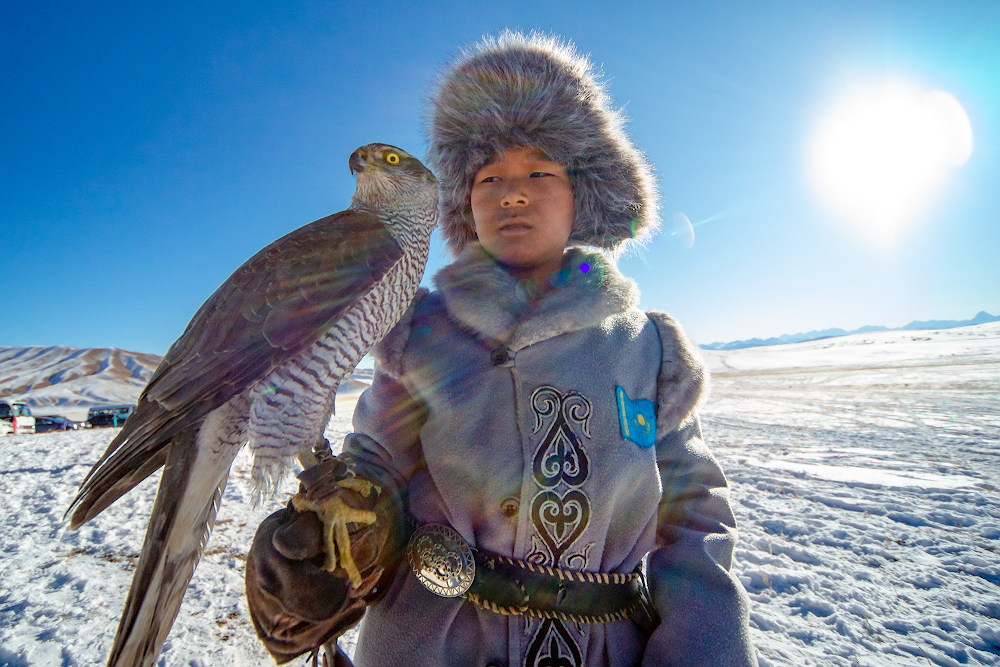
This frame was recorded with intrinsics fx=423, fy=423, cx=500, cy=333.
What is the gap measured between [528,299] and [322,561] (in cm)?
103

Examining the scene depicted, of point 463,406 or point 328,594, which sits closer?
point 328,594

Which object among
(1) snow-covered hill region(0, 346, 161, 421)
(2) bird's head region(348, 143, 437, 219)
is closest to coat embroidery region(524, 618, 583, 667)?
(2) bird's head region(348, 143, 437, 219)

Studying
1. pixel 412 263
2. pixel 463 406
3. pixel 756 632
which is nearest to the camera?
pixel 463 406

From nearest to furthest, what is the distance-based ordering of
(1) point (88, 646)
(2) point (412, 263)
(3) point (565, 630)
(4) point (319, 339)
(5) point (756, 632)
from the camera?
1. (3) point (565, 630)
2. (4) point (319, 339)
3. (2) point (412, 263)
4. (1) point (88, 646)
5. (5) point (756, 632)

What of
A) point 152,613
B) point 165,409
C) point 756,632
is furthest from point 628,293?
point 756,632

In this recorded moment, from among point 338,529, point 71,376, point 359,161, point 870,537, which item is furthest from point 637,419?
point 71,376

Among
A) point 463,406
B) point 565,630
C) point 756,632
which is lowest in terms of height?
point 756,632

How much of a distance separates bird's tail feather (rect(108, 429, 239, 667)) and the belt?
740 mm

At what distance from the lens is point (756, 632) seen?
2223 millimetres

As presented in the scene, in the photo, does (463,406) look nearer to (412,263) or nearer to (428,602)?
(428,602)

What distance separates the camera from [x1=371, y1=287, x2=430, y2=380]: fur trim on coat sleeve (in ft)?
4.56

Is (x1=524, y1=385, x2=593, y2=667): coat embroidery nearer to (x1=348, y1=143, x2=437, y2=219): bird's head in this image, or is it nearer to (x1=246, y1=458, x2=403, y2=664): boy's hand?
(x1=246, y1=458, x2=403, y2=664): boy's hand

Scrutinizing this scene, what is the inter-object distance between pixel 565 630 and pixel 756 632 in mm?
1760

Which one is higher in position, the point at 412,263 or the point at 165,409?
the point at 412,263
